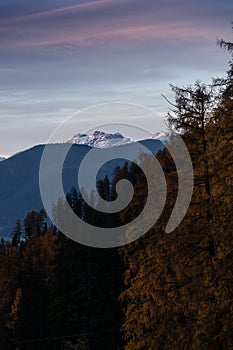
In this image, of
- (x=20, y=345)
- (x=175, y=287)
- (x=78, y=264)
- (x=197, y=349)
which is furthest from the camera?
(x=20, y=345)

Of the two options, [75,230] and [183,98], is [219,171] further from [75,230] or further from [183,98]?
[75,230]

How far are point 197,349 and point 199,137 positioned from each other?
24.4ft

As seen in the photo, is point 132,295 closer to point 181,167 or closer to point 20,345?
point 181,167

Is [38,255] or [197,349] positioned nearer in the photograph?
[197,349]

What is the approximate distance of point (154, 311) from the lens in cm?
2302

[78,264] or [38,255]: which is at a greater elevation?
[38,255]

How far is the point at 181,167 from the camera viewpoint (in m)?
23.4

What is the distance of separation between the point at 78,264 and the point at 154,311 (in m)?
27.5

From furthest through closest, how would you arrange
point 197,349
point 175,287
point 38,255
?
point 38,255 < point 175,287 < point 197,349

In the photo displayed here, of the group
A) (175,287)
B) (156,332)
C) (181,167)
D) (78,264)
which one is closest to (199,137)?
(181,167)

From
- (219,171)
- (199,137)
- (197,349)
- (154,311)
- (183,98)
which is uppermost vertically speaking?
(183,98)

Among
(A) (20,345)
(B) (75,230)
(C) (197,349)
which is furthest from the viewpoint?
(A) (20,345)

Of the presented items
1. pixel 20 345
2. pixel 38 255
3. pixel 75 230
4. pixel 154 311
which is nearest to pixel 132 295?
pixel 154 311

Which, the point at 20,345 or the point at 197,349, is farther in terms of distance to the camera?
the point at 20,345
